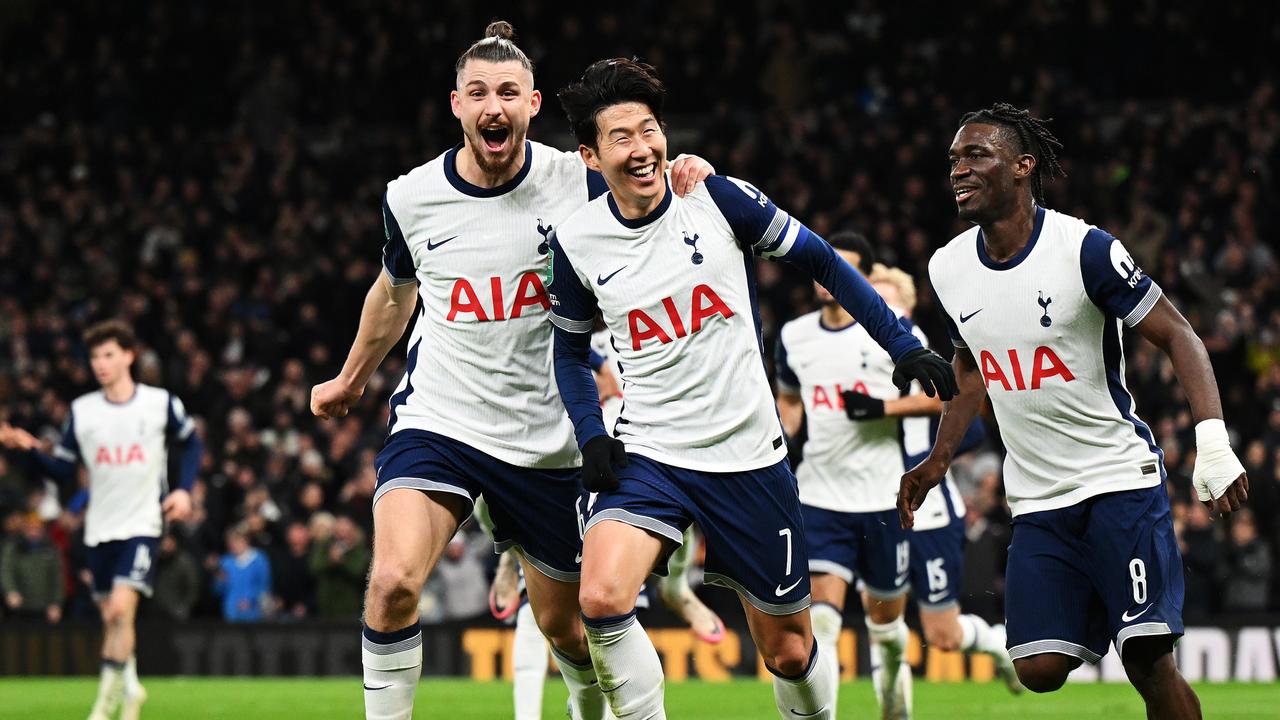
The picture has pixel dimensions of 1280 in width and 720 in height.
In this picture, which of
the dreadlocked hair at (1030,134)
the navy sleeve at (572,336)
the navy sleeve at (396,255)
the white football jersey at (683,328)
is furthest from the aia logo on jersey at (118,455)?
the dreadlocked hair at (1030,134)

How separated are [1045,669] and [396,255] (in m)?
2.91

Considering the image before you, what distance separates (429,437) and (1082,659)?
2.53 metres

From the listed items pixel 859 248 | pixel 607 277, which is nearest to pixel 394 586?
pixel 607 277

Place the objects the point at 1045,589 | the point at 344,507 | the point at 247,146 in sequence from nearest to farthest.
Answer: the point at 1045,589, the point at 344,507, the point at 247,146

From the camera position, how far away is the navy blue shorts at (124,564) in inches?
461

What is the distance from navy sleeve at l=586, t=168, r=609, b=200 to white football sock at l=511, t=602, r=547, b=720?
2694 mm

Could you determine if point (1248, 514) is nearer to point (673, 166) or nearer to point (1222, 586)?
point (1222, 586)

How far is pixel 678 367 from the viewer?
20.2ft

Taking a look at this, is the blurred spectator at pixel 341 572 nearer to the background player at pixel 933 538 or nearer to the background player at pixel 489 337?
the background player at pixel 933 538

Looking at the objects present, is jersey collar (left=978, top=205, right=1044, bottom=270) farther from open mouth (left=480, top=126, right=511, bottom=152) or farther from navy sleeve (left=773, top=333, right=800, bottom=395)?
navy sleeve (left=773, top=333, right=800, bottom=395)

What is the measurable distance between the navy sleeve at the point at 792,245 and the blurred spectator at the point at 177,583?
1277 centimetres

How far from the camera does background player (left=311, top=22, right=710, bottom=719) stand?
6594 millimetres

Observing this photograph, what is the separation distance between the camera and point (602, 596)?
5.90 m

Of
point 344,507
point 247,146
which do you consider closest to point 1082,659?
point 344,507
